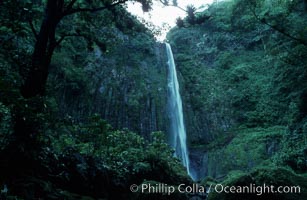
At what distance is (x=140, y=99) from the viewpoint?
16.3 m

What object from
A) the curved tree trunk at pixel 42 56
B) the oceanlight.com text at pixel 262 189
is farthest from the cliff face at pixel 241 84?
the curved tree trunk at pixel 42 56

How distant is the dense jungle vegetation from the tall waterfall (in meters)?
0.43

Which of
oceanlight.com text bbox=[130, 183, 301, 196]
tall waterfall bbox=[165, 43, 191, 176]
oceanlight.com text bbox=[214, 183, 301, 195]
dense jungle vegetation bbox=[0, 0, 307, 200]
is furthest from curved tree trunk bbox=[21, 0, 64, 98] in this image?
tall waterfall bbox=[165, 43, 191, 176]

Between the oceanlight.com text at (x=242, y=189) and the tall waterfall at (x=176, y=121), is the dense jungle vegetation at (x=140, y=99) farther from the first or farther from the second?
the tall waterfall at (x=176, y=121)

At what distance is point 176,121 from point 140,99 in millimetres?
2357

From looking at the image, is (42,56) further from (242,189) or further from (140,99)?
(140,99)

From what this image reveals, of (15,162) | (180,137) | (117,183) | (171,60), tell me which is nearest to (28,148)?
(15,162)

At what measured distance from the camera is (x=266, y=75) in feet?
62.8

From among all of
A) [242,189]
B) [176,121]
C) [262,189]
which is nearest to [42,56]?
[242,189]

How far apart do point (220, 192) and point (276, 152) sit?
841cm

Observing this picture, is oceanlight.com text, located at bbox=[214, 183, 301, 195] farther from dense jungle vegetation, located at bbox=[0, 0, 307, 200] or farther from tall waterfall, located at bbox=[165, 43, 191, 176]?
tall waterfall, located at bbox=[165, 43, 191, 176]

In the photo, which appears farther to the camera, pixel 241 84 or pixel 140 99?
pixel 241 84

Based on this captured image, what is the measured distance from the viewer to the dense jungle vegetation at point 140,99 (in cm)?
455

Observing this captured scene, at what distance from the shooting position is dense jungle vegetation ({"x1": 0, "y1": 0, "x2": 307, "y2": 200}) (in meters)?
4.55
